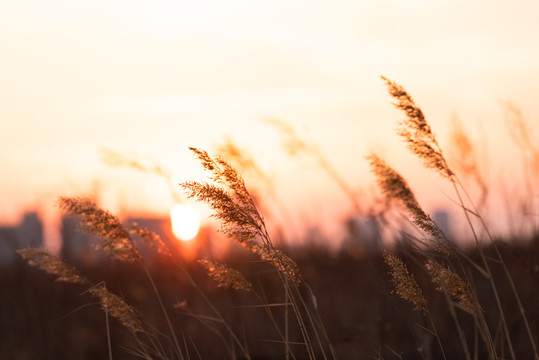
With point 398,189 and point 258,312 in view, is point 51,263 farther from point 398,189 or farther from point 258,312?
point 258,312

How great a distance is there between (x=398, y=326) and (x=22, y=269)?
12.9 feet

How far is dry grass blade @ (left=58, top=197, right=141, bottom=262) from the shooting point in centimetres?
239

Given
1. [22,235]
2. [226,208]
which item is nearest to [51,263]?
[226,208]

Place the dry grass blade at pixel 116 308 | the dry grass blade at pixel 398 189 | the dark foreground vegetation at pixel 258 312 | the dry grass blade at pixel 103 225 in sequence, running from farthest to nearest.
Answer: the dark foreground vegetation at pixel 258 312 → the dry grass blade at pixel 116 308 → the dry grass blade at pixel 103 225 → the dry grass blade at pixel 398 189

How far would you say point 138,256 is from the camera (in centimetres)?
263

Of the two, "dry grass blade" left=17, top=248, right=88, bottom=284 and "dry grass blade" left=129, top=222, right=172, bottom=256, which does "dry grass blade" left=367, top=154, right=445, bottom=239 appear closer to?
"dry grass blade" left=129, top=222, right=172, bottom=256

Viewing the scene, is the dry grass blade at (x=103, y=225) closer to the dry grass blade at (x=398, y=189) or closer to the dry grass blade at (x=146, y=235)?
the dry grass blade at (x=146, y=235)

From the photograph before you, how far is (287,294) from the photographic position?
7.99ft

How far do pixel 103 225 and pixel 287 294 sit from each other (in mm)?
694

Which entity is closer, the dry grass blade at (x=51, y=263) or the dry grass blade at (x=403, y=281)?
the dry grass blade at (x=403, y=281)

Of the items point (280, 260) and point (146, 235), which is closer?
point (280, 260)

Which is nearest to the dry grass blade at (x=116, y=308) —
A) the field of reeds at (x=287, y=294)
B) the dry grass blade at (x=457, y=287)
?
the field of reeds at (x=287, y=294)

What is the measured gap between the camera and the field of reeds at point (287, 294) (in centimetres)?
233

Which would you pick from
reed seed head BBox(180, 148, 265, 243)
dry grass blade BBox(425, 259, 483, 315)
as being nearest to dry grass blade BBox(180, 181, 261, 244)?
reed seed head BBox(180, 148, 265, 243)
